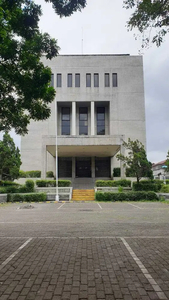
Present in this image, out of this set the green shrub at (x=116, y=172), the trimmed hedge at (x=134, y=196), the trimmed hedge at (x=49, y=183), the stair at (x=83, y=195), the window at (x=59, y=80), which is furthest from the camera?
the window at (x=59, y=80)

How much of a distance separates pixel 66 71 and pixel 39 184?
67.2 feet

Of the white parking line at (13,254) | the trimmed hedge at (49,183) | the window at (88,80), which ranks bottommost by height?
the white parking line at (13,254)

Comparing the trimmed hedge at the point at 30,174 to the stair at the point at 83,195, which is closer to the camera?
the stair at the point at 83,195

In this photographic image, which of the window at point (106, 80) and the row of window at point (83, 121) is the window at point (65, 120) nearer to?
the row of window at point (83, 121)

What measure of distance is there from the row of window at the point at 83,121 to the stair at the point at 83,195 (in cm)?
1415

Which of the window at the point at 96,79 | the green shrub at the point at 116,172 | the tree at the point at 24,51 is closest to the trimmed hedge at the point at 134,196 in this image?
the green shrub at the point at 116,172

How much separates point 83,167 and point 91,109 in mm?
8611

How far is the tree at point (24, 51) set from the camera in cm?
580

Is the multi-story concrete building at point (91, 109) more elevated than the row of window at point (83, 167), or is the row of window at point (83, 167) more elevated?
the multi-story concrete building at point (91, 109)

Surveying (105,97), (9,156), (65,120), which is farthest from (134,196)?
(65,120)

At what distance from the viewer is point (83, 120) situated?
39.8 meters

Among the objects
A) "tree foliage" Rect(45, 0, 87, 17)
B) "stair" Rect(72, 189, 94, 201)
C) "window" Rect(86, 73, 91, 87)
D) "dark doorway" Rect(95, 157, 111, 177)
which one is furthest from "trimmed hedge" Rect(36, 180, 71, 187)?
"tree foliage" Rect(45, 0, 87, 17)

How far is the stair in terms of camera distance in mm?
24492

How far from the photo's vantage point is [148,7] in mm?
5266
